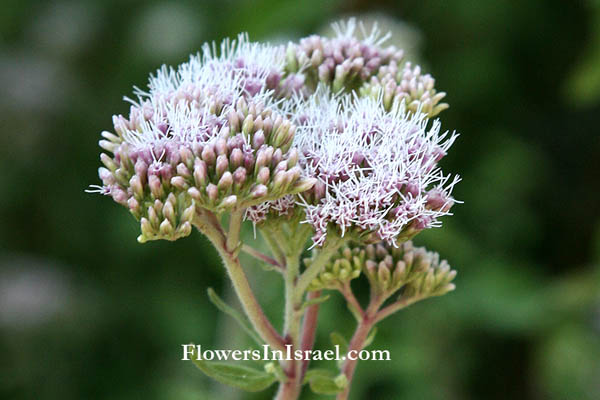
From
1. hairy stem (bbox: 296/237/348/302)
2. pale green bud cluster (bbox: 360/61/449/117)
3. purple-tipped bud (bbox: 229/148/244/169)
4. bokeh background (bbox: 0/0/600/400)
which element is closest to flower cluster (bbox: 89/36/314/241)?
purple-tipped bud (bbox: 229/148/244/169)

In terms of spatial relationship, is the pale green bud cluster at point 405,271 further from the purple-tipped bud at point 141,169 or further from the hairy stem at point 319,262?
the purple-tipped bud at point 141,169

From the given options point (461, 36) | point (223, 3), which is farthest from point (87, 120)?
point (461, 36)

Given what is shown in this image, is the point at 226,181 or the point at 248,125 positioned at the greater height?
the point at 248,125

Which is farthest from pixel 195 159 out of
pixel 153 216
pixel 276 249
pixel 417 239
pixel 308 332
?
pixel 417 239

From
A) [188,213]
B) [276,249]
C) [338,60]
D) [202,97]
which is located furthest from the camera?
[338,60]

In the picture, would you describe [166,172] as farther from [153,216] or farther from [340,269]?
[340,269]

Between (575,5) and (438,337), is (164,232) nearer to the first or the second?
(438,337)
